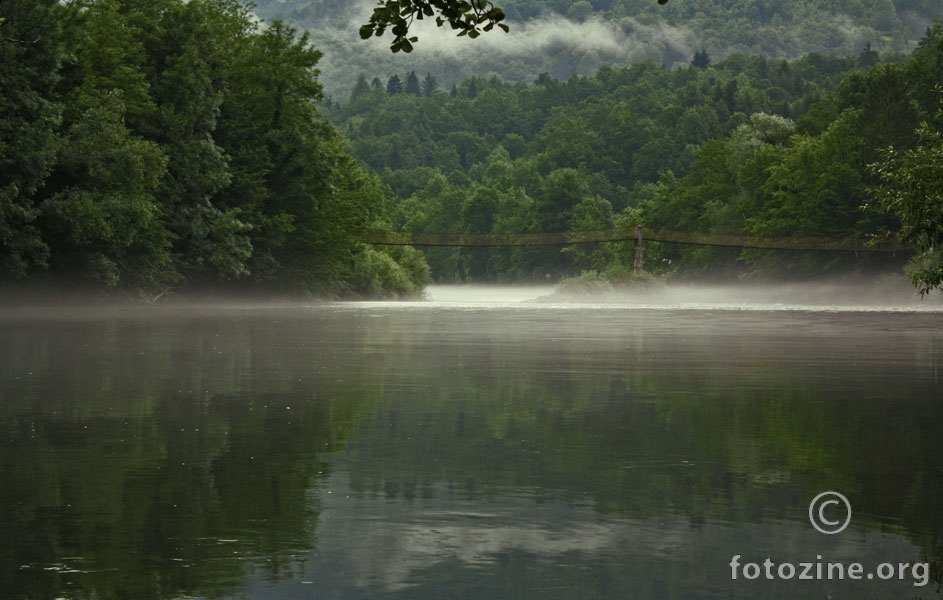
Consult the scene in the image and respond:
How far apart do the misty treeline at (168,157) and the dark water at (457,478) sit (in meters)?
37.3

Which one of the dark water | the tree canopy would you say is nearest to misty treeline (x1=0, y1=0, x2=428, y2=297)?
the dark water

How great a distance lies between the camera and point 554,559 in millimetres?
10047

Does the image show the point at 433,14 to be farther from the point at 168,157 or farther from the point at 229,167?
the point at 229,167

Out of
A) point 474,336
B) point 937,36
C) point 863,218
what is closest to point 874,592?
point 474,336

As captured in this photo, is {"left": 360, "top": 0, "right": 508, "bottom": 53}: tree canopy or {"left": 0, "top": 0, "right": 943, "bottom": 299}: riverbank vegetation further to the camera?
{"left": 0, "top": 0, "right": 943, "bottom": 299}: riverbank vegetation

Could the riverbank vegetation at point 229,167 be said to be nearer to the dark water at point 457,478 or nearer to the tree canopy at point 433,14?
the dark water at point 457,478

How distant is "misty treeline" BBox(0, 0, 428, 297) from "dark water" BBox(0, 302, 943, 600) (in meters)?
37.3

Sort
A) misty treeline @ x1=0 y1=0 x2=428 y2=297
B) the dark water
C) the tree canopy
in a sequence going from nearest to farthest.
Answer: the tree canopy
the dark water
misty treeline @ x1=0 y1=0 x2=428 y2=297

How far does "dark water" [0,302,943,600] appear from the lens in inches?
378

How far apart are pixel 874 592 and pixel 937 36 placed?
392 feet

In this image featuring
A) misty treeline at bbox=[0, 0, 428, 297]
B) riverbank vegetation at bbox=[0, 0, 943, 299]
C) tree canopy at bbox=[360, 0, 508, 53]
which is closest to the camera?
tree canopy at bbox=[360, 0, 508, 53]

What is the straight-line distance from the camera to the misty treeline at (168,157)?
68188 mm

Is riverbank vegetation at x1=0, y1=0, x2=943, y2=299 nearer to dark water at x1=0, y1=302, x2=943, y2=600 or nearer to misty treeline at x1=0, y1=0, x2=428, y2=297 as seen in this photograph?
misty treeline at x1=0, y1=0, x2=428, y2=297

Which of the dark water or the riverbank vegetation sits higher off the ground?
the riverbank vegetation
